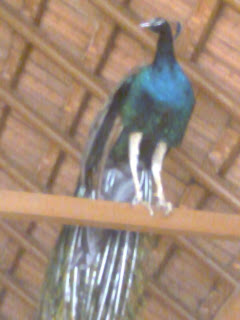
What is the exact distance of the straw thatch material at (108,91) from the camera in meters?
2.41

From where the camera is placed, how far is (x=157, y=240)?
2.92m

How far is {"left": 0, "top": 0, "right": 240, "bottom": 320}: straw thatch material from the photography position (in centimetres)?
241

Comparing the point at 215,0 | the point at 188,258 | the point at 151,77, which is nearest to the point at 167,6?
the point at 215,0

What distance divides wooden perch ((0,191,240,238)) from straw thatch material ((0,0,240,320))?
0.88 metres

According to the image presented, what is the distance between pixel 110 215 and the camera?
1.62 metres

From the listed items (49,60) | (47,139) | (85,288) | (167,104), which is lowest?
(47,139)

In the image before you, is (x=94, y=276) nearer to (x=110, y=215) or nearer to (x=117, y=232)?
(x=117, y=232)

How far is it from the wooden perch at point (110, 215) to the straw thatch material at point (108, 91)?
0.88 meters

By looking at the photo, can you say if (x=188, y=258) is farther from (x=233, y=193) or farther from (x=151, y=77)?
(x=151, y=77)

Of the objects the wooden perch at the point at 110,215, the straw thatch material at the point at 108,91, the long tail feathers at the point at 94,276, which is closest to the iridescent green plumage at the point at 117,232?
the long tail feathers at the point at 94,276

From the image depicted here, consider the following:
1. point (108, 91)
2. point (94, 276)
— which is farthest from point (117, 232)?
point (108, 91)

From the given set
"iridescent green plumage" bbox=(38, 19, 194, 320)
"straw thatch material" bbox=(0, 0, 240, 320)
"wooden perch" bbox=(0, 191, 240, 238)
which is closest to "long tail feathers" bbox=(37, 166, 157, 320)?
"iridescent green plumage" bbox=(38, 19, 194, 320)

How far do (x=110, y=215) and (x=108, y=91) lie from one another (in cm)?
118

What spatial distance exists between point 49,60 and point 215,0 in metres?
1.06
